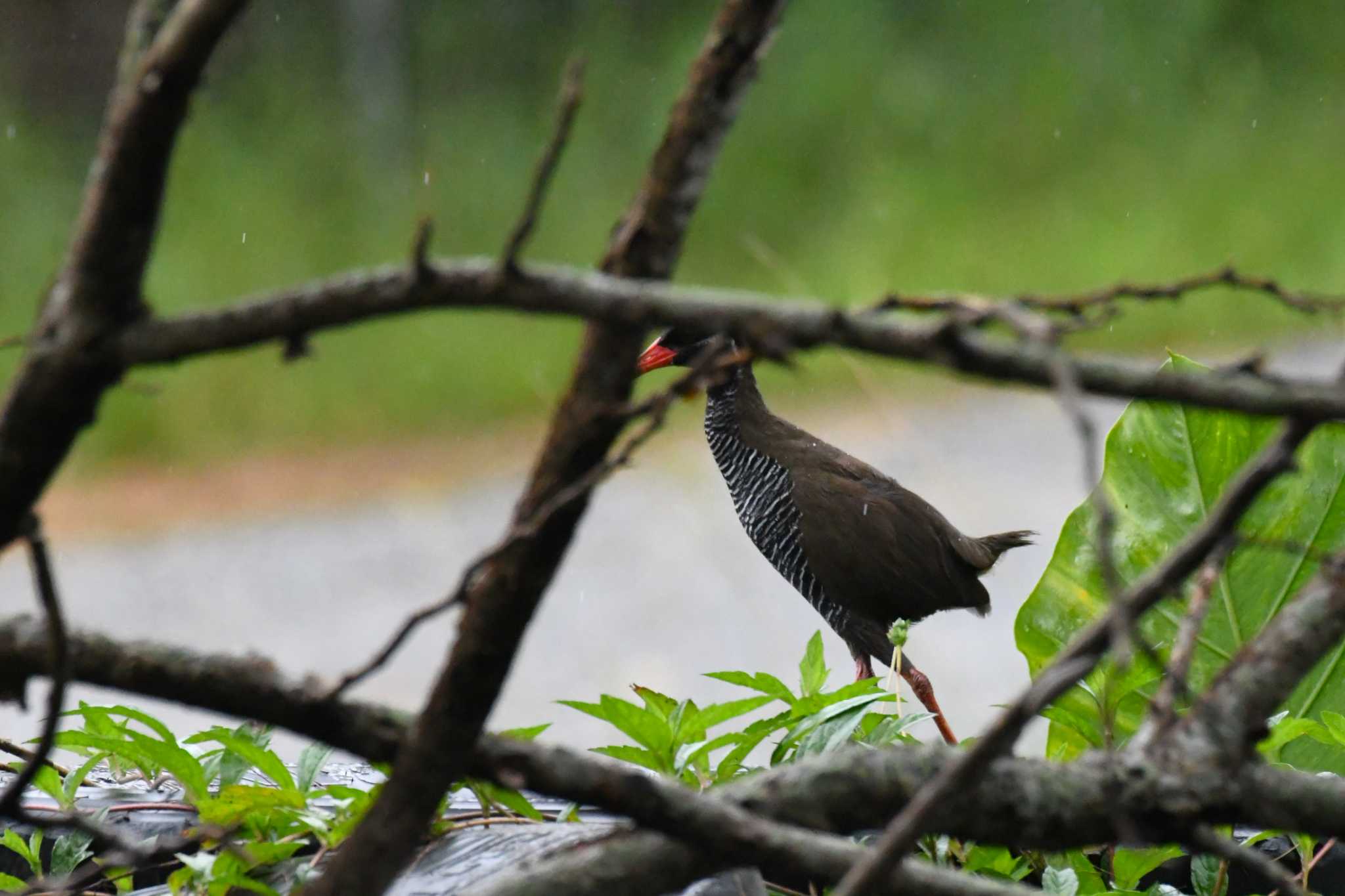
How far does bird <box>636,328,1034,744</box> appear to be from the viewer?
3.37ft

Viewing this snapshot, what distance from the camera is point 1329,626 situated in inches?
13.2

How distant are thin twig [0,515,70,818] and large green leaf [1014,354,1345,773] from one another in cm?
45

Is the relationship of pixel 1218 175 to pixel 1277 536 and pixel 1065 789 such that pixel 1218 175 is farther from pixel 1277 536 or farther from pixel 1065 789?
pixel 1065 789

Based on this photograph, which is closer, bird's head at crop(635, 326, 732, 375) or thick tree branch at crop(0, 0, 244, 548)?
thick tree branch at crop(0, 0, 244, 548)

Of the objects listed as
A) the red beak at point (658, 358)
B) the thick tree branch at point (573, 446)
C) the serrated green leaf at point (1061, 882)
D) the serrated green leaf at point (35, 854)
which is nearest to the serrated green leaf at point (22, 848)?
the serrated green leaf at point (35, 854)

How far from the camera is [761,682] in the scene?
554 mm

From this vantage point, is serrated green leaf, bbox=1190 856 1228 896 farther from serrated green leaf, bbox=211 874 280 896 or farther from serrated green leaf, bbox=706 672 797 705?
serrated green leaf, bbox=211 874 280 896

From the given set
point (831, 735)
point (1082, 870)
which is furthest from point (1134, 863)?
point (831, 735)

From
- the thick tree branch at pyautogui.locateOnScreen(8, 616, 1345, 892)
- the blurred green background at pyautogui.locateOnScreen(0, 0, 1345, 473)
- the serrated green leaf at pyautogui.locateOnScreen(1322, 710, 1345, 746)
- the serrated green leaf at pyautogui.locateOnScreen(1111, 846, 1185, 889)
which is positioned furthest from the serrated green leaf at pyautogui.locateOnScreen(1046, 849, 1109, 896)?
the blurred green background at pyautogui.locateOnScreen(0, 0, 1345, 473)

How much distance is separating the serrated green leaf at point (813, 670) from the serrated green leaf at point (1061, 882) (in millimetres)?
122

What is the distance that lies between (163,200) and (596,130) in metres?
2.96

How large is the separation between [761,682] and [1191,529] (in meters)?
0.24

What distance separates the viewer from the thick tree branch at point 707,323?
0.81ft

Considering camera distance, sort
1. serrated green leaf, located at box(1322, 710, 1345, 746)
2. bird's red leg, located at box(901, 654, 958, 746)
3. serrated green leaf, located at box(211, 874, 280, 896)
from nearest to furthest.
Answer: serrated green leaf, located at box(211, 874, 280, 896)
serrated green leaf, located at box(1322, 710, 1345, 746)
bird's red leg, located at box(901, 654, 958, 746)
